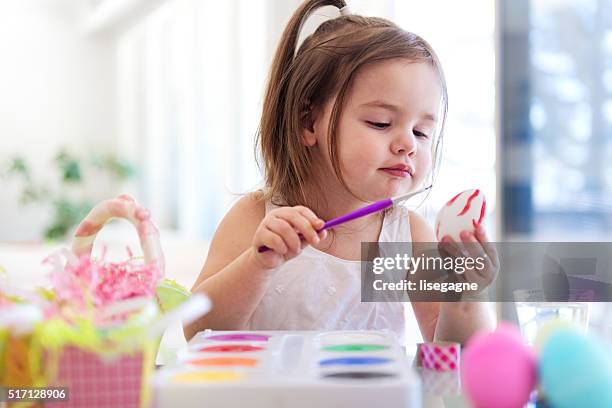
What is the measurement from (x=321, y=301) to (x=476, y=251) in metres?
0.33

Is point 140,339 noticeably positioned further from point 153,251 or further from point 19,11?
point 19,11

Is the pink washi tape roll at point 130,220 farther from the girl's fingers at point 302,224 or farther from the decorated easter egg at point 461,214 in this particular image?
the decorated easter egg at point 461,214

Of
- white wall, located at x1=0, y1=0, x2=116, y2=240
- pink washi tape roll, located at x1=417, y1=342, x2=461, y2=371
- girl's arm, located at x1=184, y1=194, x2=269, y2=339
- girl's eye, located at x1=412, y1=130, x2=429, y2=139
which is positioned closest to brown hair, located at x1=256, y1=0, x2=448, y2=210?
girl's eye, located at x1=412, y1=130, x2=429, y2=139

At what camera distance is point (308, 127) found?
3.40 ft

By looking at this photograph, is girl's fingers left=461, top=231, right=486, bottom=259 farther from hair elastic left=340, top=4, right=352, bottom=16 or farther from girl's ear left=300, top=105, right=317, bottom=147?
hair elastic left=340, top=4, right=352, bottom=16

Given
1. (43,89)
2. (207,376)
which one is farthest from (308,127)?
(43,89)

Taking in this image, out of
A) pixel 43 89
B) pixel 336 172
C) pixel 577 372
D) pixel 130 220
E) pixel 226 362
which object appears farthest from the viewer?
pixel 43 89

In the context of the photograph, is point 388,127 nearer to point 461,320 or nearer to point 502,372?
point 461,320

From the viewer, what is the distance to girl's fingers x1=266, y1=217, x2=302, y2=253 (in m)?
0.70

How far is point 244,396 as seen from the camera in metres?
0.45

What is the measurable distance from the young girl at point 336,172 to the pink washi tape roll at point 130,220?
0.14m

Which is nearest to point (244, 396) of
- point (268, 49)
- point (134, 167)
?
point (268, 49)

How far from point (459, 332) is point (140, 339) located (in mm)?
445

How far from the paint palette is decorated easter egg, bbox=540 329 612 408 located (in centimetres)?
Answer: 8
